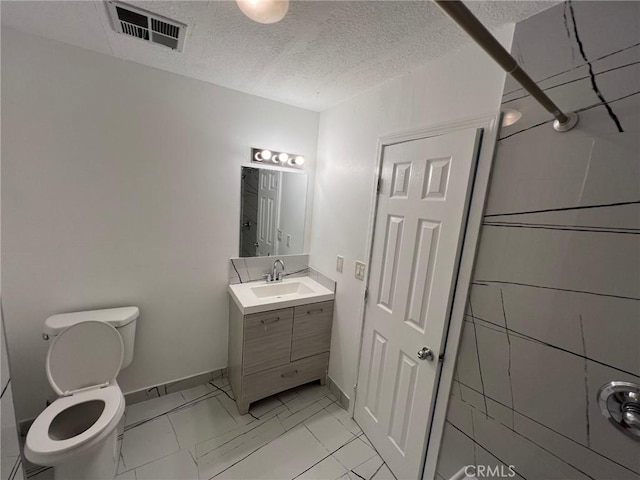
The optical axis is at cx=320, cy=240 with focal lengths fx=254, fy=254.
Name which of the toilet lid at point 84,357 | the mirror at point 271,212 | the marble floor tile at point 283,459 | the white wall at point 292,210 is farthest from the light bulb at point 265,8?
the marble floor tile at point 283,459

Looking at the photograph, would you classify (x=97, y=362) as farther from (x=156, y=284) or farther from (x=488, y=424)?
(x=488, y=424)

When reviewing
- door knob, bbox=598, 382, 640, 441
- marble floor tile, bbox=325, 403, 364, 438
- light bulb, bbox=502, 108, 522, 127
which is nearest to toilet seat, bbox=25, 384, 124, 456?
marble floor tile, bbox=325, 403, 364, 438

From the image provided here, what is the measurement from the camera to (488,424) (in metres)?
1.07

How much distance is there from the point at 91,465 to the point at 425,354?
1763 millimetres

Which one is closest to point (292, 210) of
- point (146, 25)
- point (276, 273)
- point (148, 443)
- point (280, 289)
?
point (276, 273)

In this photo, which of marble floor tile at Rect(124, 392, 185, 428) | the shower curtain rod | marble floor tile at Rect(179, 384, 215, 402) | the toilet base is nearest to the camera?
the shower curtain rod

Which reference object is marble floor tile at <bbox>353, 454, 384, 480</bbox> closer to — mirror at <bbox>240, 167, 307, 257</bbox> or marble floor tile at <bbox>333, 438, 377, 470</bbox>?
marble floor tile at <bbox>333, 438, 377, 470</bbox>

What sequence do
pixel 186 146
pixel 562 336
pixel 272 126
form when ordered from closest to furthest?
pixel 562 336, pixel 186 146, pixel 272 126

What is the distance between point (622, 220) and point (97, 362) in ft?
8.33

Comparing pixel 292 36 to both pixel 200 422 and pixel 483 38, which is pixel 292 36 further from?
pixel 200 422

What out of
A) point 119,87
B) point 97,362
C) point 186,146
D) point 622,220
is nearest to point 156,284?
point 97,362

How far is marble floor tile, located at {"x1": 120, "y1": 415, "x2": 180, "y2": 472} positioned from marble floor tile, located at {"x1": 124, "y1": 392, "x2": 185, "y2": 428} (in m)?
0.08

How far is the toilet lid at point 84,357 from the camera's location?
147cm

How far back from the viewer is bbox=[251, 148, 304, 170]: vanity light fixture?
207 centimetres
